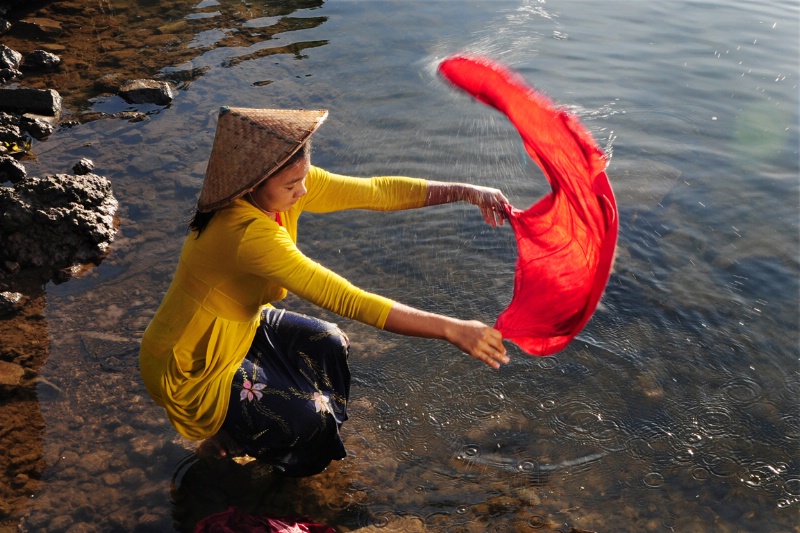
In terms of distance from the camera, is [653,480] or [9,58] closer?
[653,480]

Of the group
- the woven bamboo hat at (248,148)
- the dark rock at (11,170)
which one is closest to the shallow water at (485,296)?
the dark rock at (11,170)

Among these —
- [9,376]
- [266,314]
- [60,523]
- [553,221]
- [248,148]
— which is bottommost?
[60,523]

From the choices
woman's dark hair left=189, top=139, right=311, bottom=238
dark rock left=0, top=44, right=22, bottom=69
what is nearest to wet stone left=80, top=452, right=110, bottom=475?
woman's dark hair left=189, top=139, right=311, bottom=238

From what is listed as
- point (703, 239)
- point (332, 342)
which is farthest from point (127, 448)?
point (703, 239)

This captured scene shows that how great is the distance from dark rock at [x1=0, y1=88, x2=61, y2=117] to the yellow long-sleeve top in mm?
4759

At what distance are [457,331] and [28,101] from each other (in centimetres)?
591

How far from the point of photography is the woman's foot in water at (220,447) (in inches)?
131

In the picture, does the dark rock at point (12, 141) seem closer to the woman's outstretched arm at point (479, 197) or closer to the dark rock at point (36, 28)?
the dark rock at point (36, 28)

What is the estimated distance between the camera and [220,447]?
3408 millimetres

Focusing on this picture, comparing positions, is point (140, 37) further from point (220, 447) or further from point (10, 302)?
point (220, 447)

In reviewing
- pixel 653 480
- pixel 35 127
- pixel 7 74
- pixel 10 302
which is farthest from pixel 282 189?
pixel 7 74

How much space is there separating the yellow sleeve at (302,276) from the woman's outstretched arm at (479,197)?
0.70 metres

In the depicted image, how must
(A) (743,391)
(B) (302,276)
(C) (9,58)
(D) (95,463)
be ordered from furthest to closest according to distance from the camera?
(C) (9,58) < (A) (743,391) < (D) (95,463) < (B) (302,276)

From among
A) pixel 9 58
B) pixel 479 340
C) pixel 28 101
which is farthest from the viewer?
pixel 9 58
